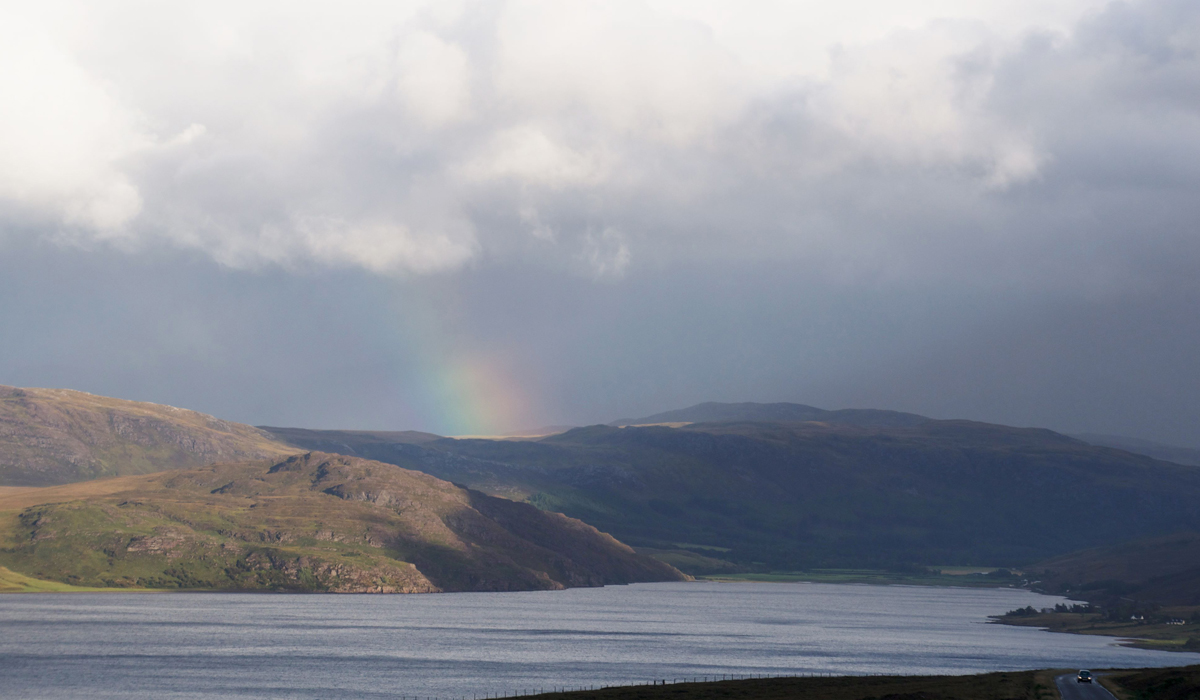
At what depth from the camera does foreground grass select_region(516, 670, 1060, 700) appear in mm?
150625

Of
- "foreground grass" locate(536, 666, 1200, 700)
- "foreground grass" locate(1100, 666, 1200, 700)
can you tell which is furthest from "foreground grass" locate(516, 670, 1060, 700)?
"foreground grass" locate(1100, 666, 1200, 700)

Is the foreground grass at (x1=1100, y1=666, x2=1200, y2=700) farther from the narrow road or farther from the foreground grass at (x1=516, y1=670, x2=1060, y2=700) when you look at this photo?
the foreground grass at (x1=516, y1=670, x2=1060, y2=700)

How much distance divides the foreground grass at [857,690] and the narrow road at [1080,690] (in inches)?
66.6

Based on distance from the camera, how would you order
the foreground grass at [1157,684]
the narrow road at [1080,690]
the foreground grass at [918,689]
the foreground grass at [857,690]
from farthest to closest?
the foreground grass at [857,690], the foreground grass at [918,689], the foreground grass at [1157,684], the narrow road at [1080,690]

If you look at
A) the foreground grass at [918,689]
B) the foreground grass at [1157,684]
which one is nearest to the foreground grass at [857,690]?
the foreground grass at [918,689]

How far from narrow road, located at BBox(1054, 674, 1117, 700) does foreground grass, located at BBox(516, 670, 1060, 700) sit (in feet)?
5.55

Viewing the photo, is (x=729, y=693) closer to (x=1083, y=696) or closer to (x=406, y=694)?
(x=1083, y=696)

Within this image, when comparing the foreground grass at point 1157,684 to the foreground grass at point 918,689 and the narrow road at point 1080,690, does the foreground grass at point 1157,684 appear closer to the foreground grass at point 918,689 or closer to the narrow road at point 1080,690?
the foreground grass at point 918,689

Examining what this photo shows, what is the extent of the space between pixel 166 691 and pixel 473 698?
182 ft

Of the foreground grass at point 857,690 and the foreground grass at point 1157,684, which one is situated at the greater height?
the foreground grass at point 1157,684

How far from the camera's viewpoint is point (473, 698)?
591 ft

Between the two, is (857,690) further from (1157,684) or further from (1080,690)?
(1157,684)

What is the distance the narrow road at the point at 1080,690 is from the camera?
479 ft

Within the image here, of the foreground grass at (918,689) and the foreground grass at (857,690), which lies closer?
the foreground grass at (918,689)
